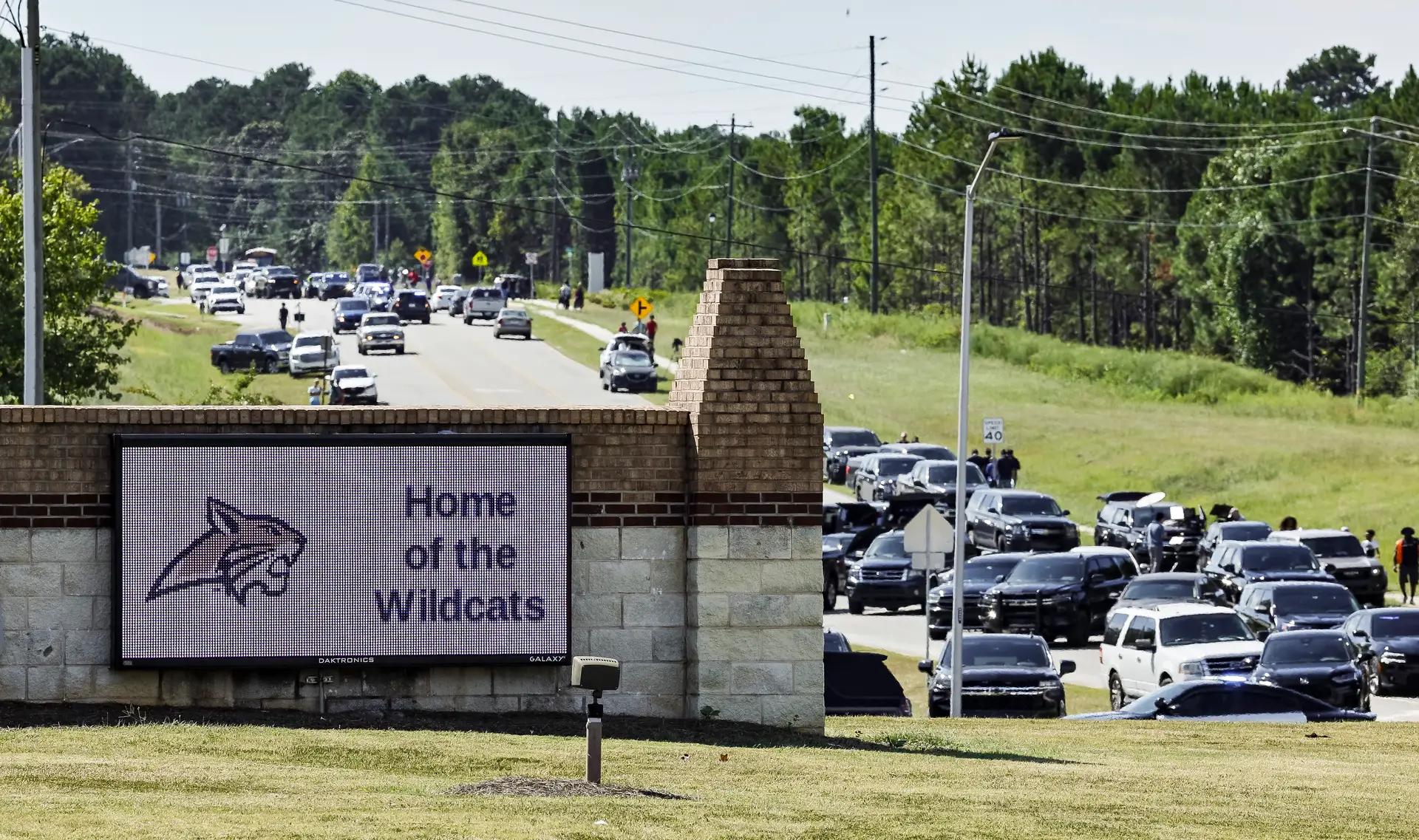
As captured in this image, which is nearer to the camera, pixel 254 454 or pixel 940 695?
pixel 254 454

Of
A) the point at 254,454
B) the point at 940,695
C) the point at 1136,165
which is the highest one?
the point at 1136,165

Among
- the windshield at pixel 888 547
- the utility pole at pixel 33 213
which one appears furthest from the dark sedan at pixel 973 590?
the utility pole at pixel 33 213

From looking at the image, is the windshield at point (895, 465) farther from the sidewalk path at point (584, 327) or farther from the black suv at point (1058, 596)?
the sidewalk path at point (584, 327)

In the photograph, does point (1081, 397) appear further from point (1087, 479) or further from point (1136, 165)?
point (1136, 165)

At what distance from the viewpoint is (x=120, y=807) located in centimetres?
1147

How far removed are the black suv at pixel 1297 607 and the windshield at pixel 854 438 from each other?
27.4 m

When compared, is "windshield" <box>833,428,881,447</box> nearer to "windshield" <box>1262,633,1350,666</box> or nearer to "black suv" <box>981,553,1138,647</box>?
"black suv" <box>981,553,1138,647</box>

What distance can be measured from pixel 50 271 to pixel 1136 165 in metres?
82.9

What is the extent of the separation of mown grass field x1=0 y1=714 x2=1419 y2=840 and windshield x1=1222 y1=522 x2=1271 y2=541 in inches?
962

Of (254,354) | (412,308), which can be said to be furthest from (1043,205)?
(254,354)

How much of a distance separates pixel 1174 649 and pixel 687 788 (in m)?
16.5

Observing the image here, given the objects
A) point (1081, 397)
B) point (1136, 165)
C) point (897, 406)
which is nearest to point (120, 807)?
point (897, 406)

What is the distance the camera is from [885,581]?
40719mm

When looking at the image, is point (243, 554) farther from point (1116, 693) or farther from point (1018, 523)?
point (1018, 523)
